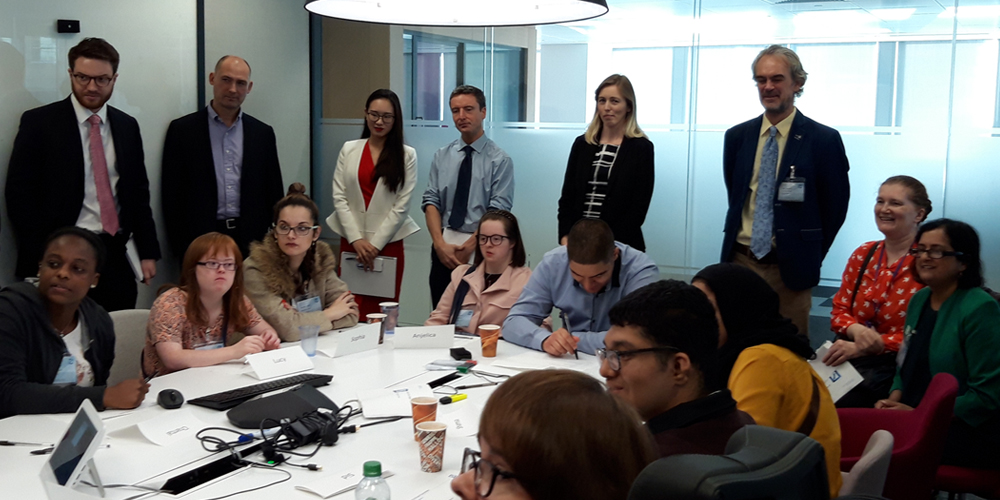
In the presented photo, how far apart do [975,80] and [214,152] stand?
420 cm

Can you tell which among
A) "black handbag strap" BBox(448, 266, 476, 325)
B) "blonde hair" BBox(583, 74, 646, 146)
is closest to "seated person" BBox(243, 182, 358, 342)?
"black handbag strap" BBox(448, 266, 476, 325)

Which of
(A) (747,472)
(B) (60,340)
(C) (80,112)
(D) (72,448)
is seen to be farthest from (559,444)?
(C) (80,112)

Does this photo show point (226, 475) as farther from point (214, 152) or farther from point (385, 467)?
point (214, 152)

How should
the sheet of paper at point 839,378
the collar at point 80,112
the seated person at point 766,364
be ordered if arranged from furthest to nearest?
1. the collar at point 80,112
2. the sheet of paper at point 839,378
3. the seated person at point 766,364

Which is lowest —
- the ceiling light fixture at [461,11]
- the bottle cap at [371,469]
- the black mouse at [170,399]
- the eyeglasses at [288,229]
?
the black mouse at [170,399]

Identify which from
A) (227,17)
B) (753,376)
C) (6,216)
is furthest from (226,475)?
(227,17)

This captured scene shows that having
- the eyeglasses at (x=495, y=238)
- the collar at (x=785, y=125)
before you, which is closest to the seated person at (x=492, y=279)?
the eyeglasses at (x=495, y=238)

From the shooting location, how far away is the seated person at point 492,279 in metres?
3.74

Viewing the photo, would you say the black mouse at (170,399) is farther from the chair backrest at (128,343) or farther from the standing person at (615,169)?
the standing person at (615,169)

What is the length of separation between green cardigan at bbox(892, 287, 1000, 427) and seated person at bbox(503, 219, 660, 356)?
109 cm

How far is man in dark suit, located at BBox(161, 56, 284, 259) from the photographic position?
181 inches

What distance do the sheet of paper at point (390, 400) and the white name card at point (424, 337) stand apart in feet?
1.94

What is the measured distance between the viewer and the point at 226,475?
6.08 feet

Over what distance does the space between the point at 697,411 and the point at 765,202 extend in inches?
90.8
